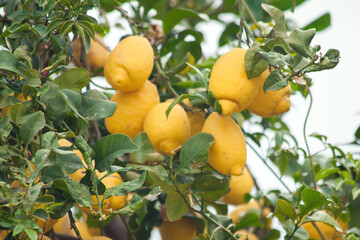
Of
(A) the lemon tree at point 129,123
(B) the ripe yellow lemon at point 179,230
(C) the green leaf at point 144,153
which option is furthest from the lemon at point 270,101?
(B) the ripe yellow lemon at point 179,230

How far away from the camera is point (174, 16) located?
1.14 m

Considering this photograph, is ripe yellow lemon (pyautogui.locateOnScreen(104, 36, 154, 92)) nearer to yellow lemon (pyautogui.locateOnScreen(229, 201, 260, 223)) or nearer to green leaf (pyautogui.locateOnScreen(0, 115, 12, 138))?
green leaf (pyautogui.locateOnScreen(0, 115, 12, 138))

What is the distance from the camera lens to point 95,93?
804 mm

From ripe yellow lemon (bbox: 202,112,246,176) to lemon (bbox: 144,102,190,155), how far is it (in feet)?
0.21

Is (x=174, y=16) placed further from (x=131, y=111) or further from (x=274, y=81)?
(x=274, y=81)

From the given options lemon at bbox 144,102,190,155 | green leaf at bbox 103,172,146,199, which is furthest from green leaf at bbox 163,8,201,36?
green leaf at bbox 103,172,146,199

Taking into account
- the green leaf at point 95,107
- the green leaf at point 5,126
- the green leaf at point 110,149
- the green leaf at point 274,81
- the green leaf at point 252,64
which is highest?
the green leaf at point 252,64

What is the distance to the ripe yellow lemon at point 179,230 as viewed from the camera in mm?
1151

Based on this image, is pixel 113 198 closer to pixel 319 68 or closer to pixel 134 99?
pixel 134 99

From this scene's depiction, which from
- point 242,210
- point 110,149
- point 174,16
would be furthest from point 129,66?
point 242,210

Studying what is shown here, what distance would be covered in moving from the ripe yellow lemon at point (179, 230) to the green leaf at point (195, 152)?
384 millimetres

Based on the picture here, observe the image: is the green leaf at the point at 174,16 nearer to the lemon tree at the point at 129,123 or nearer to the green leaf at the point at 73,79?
the lemon tree at the point at 129,123

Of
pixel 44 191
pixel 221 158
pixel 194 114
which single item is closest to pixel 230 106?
pixel 221 158

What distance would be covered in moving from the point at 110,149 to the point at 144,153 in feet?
0.40
